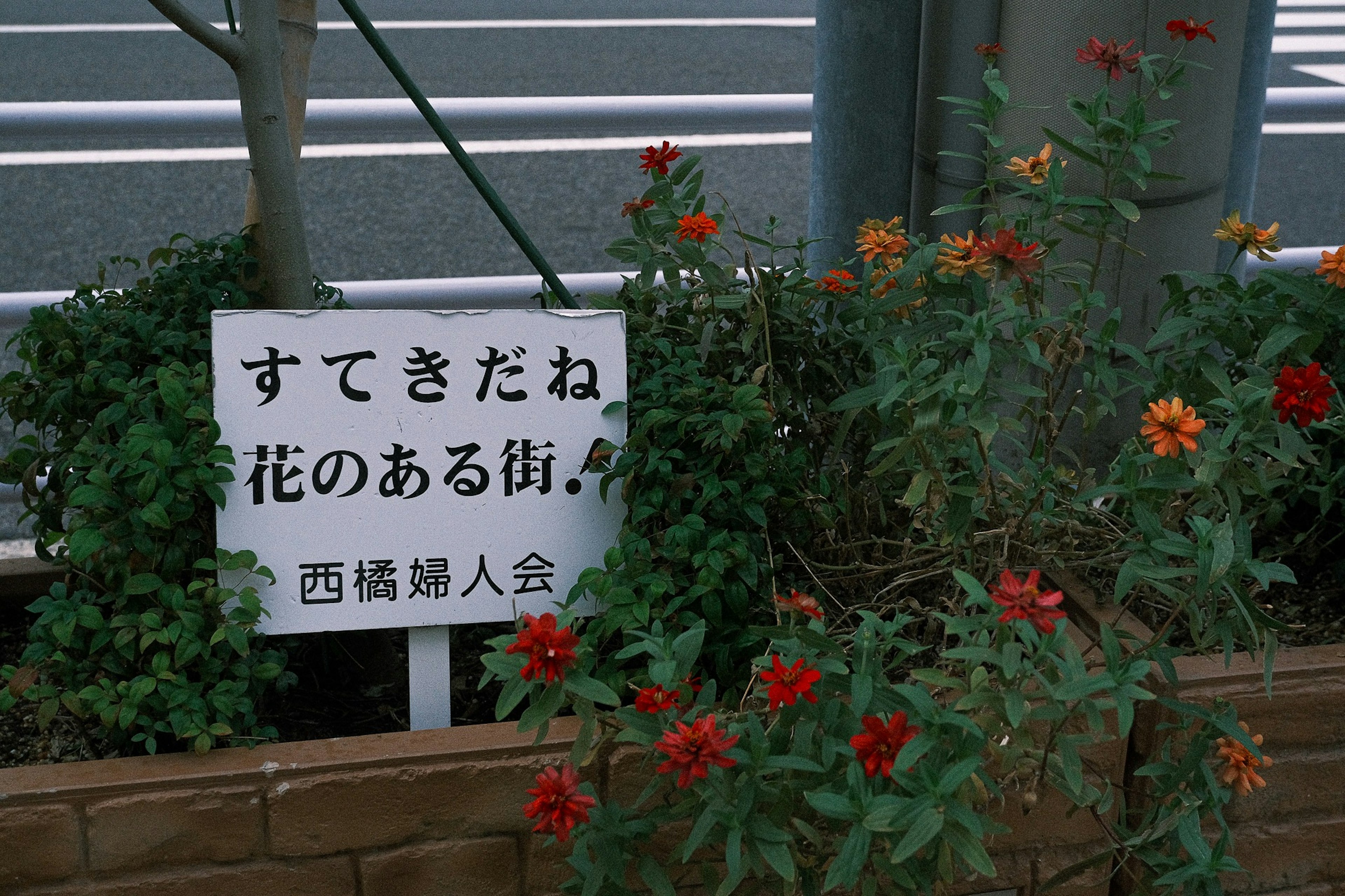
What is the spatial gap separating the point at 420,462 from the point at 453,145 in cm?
35

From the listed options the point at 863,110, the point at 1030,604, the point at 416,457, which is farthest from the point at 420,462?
the point at 863,110

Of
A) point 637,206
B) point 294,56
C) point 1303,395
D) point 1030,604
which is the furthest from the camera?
point 294,56

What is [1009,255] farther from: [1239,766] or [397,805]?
[397,805]

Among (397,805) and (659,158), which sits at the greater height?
(659,158)

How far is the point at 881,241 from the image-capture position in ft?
4.64

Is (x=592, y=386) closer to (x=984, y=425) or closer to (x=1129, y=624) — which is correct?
(x=984, y=425)

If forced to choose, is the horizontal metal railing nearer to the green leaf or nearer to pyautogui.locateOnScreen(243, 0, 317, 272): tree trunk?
pyautogui.locateOnScreen(243, 0, 317, 272): tree trunk

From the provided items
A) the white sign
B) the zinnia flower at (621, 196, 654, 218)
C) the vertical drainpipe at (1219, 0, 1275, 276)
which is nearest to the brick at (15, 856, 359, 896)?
the white sign

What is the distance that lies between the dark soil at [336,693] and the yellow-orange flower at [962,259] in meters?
0.62

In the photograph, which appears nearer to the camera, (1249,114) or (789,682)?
(789,682)

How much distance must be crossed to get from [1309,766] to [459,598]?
87cm

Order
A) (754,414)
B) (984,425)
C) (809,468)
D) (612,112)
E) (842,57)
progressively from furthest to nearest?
1. (612,112)
2. (842,57)
3. (809,468)
4. (754,414)
5. (984,425)

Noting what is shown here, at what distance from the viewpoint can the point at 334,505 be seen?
4.40ft

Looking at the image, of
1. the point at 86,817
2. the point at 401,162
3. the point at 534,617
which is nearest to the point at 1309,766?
the point at 534,617
